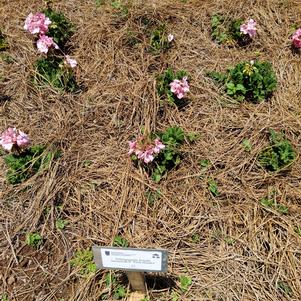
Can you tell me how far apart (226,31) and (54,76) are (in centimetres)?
167

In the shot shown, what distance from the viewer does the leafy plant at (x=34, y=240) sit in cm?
265

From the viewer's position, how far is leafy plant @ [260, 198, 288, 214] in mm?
2691

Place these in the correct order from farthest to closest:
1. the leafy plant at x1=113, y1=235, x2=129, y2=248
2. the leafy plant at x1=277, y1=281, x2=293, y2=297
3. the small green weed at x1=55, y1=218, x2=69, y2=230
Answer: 1. the small green weed at x1=55, y1=218, x2=69, y2=230
2. the leafy plant at x1=113, y1=235, x2=129, y2=248
3. the leafy plant at x1=277, y1=281, x2=293, y2=297

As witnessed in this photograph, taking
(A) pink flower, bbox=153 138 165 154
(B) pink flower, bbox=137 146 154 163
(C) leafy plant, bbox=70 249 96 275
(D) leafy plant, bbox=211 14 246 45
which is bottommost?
(C) leafy plant, bbox=70 249 96 275

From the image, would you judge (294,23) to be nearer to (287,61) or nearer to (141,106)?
(287,61)

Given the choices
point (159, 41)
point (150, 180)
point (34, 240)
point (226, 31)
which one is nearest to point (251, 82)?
point (226, 31)

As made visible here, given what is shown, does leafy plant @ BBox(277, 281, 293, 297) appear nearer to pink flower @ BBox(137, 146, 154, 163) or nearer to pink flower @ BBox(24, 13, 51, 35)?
pink flower @ BBox(137, 146, 154, 163)

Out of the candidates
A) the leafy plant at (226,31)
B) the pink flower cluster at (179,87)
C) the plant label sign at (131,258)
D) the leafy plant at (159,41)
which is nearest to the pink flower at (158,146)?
the pink flower cluster at (179,87)

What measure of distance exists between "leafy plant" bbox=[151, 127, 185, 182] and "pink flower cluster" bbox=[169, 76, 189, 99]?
1.13 ft

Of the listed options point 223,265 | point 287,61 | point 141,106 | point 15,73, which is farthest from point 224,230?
point 15,73

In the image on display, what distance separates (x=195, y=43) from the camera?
374 centimetres

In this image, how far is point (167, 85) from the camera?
3262mm

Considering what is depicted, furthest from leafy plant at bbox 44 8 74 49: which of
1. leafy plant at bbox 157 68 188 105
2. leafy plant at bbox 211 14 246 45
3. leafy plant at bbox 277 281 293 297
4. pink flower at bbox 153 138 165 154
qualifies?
leafy plant at bbox 277 281 293 297

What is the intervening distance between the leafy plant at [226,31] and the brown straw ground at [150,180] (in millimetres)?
93
